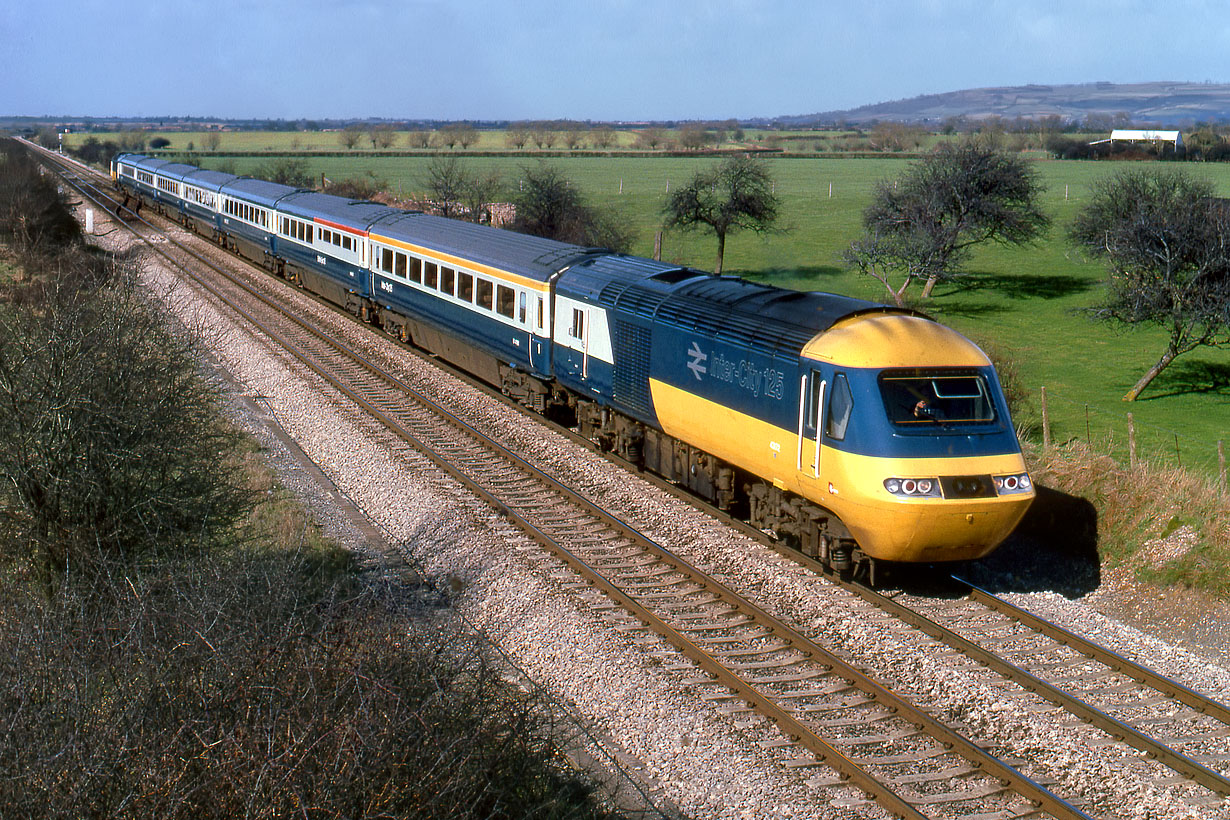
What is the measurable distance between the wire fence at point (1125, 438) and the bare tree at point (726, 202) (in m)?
23.8

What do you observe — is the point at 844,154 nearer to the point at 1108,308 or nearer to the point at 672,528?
the point at 1108,308

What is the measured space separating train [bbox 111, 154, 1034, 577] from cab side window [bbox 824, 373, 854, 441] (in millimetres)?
23

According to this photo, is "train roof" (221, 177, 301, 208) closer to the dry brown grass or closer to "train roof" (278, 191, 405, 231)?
"train roof" (278, 191, 405, 231)

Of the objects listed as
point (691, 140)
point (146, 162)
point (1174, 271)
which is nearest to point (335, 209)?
point (1174, 271)

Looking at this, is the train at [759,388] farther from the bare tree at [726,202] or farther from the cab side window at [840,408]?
the bare tree at [726,202]

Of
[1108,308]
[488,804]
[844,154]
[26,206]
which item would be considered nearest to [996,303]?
[1108,308]

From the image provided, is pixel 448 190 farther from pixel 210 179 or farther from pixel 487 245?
pixel 487 245

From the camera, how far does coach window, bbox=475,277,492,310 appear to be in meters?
21.2

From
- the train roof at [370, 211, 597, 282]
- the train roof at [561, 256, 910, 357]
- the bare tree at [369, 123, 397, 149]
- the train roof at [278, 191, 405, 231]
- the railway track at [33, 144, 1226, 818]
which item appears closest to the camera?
the railway track at [33, 144, 1226, 818]

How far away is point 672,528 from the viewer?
49.7ft

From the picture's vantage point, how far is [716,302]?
14672 millimetres

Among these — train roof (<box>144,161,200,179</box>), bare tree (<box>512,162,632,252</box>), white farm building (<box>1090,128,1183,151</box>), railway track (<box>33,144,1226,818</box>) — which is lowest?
railway track (<box>33,144,1226,818</box>)

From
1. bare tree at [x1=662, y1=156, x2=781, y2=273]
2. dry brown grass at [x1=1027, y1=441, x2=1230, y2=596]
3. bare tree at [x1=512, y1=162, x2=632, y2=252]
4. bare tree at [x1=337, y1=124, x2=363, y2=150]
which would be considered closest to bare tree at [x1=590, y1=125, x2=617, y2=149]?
bare tree at [x1=337, y1=124, x2=363, y2=150]

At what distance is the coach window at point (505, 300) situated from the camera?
20.3 metres
